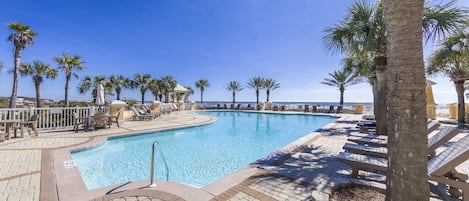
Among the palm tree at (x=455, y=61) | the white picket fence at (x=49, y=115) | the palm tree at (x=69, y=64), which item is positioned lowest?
the white picket fence at (x=49, y=115)

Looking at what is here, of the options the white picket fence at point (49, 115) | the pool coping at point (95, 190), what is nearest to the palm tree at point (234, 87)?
the white picket fence at point (49, 115)

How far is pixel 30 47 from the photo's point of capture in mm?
14859

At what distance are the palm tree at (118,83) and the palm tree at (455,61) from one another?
118ft

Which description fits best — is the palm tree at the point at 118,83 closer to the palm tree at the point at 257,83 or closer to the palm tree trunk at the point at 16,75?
the palm tree trunk at the point at 16,75

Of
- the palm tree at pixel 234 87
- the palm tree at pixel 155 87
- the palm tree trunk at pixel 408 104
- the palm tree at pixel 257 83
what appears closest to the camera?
the palm tree trunk at pixel 408 104

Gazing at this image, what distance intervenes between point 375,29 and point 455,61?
684 centimetres

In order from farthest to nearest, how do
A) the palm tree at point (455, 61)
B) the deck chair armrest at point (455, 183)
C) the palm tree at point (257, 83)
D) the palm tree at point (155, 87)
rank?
the palm tree at point (155, 87)
the palm tree at point (257, 83)
the palm tree at point (455, 61)
the deck chair armrest at point (455, 183)

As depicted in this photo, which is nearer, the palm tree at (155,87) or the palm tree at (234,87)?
the palm tree at (234,87)

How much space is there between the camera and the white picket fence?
725cm

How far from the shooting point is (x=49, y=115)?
836 centimetres

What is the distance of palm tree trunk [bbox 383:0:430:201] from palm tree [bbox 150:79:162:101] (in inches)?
1388

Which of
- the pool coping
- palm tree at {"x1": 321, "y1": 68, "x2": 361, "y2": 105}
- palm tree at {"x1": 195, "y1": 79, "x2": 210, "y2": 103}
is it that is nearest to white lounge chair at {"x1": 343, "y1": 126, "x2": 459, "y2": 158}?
the pool coping

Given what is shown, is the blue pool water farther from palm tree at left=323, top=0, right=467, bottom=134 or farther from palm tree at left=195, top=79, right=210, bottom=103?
palm tree at left=195, top=79, right=210, bottom=103

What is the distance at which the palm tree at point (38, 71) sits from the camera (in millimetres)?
21578
